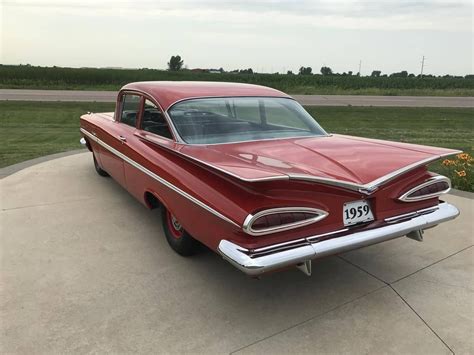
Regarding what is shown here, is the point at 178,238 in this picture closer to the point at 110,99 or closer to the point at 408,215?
the point at 408,215

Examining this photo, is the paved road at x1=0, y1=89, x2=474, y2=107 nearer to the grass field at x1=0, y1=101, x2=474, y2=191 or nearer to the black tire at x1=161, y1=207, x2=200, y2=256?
the grass field at x1=0, y1=101, x2=474, y2=191

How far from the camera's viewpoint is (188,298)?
2.81 m

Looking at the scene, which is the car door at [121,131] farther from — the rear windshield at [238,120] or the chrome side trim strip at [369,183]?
the chrome side trim strip at [369,183]

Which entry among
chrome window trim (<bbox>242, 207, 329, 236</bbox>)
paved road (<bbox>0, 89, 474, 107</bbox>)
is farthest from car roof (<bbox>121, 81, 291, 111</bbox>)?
paved road (<bbox>0, 89, 474, 107</bbox>)

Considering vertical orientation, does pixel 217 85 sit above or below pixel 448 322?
above

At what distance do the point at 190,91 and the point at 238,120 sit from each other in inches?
21.9

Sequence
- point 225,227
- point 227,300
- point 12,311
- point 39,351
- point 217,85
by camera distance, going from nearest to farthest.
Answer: point 39,351 → point 225,227 → point 12,311 → point 227,300 → point 217,85

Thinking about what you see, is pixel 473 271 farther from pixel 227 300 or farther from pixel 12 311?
pixel 12 311

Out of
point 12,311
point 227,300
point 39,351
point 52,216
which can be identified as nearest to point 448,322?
point 227,300

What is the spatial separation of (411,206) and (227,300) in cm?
148

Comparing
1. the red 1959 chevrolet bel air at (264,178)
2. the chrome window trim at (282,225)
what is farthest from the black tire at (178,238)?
the chrome window trim at (282,225)

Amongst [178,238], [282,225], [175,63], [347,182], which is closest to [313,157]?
[347,182]

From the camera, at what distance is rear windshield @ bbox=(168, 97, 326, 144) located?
3.42m

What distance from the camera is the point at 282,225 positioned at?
2318 millimetres
